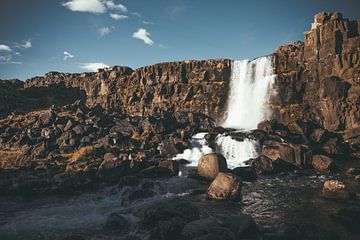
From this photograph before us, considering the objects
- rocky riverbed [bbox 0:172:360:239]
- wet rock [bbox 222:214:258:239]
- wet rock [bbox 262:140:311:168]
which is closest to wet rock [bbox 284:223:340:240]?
rocky riverbed [bbox 0:172:360:239]

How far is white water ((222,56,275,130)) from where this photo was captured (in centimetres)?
6931

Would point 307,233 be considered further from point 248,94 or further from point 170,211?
point 248,94

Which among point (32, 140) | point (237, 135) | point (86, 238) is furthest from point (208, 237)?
point (32, 140)

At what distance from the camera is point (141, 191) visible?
1315 inches

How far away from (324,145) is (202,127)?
25.6 m

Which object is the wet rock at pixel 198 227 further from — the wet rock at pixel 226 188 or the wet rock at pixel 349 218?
the wet rock at pixel 349 218

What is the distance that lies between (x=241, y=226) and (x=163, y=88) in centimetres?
6678

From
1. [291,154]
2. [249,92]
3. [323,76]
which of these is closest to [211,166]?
[291,154]

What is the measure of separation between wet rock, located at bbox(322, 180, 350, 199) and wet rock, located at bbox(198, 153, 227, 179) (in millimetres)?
12685

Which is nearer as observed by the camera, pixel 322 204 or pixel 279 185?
pixel 322 204

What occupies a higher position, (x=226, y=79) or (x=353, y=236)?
(x=226, y=79)

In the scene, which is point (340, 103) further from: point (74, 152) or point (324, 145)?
point (74, 152)

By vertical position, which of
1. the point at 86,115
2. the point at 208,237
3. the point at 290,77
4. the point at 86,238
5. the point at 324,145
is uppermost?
the point at 290,77

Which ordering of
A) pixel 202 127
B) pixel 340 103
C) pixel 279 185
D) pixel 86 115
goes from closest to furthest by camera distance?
1. pixel 279 185
2. pixel 340 103
3. pixel 202 127
4. pixel 86 115
